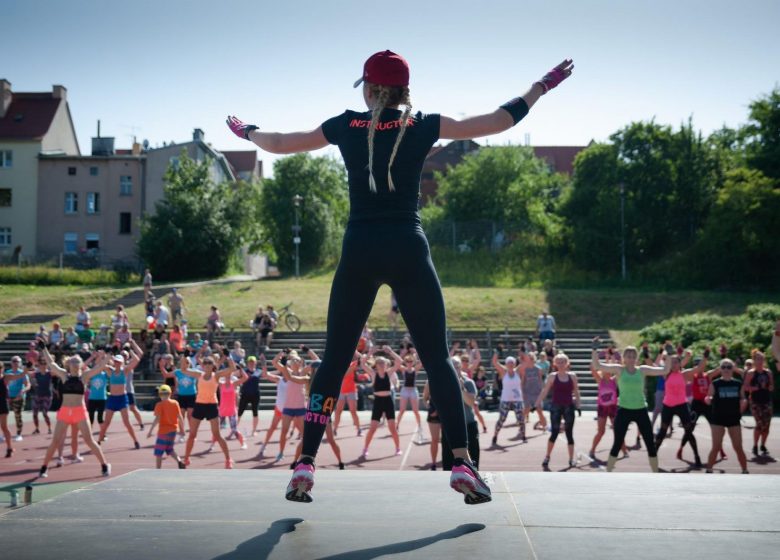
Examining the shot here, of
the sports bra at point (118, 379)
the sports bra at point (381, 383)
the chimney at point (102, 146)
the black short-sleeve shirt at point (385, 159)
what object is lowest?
the sports bra at point (118, 379)

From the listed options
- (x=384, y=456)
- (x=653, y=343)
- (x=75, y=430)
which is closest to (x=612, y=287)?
(x=653, y=343)

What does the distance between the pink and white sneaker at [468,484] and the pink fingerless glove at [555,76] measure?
2026 mm

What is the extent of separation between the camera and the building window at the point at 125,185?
→ 58.4 metres

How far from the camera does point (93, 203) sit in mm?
57688

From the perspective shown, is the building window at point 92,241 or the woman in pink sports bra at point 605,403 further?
the building window at point 92,241

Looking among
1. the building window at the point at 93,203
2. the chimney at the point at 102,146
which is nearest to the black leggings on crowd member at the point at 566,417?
the building window at the point at 93,203

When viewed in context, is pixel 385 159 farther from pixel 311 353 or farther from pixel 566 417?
pixel 311 353

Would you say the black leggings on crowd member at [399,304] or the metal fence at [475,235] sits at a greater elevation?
the metal fence at [475,235]

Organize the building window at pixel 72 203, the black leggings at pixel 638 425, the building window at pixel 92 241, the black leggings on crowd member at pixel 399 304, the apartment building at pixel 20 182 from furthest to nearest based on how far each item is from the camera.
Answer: the building window at pixel 92 241
the building window at pixel 72 203
the apartment building at pixel 20 182
the black leggings at pixel 638 425
the black leggings on crowd member at pixel 399 304

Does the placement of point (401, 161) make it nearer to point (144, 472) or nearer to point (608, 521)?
point (608, 521)

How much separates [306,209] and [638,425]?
4629cm

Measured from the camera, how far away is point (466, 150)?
75.9m

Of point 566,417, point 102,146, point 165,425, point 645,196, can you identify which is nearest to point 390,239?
point 165,425

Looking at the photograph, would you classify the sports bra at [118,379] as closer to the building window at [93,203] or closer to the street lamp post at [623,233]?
the street lamp post at [623,233]
